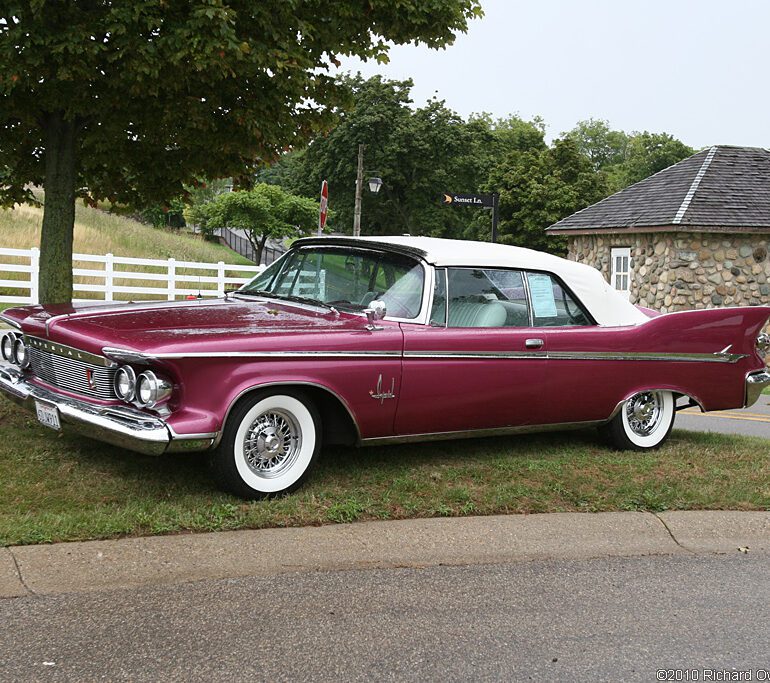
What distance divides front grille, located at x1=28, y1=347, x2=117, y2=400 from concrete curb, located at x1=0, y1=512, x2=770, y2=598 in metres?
1.03

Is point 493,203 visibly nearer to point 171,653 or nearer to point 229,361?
point 229,361

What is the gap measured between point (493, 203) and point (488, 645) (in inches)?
636

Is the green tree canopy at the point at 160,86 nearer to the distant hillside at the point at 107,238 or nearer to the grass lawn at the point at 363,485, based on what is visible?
the grass lawn at the point at 363,485

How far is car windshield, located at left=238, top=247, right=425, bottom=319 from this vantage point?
6.18m

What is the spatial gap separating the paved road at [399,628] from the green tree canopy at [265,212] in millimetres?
39786

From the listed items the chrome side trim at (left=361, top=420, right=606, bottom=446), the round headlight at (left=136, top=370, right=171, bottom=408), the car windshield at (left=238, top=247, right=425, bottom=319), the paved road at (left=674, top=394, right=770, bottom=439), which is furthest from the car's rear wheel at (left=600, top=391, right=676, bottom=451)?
the round headlight at (left=136, top=370, right=171, bottom=408)

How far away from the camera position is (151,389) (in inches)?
195

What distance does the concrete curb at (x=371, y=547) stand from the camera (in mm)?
4254

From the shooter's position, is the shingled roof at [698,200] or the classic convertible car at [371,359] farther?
the shingled roof at [698,200]

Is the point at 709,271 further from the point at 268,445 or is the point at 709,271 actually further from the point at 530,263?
the point at 268,445

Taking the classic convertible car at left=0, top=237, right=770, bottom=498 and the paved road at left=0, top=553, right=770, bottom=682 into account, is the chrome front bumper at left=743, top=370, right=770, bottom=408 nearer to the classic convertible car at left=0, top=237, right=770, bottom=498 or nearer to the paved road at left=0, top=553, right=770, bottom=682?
the classic convertible car at left=0, top=237, right=770, bottom=498

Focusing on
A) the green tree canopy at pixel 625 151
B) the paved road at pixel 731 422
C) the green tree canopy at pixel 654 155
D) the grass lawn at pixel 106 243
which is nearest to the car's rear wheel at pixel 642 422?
the paved road at pixel 731 422

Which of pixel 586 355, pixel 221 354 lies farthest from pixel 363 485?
pixel 586 355

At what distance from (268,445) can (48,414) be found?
1.32m
